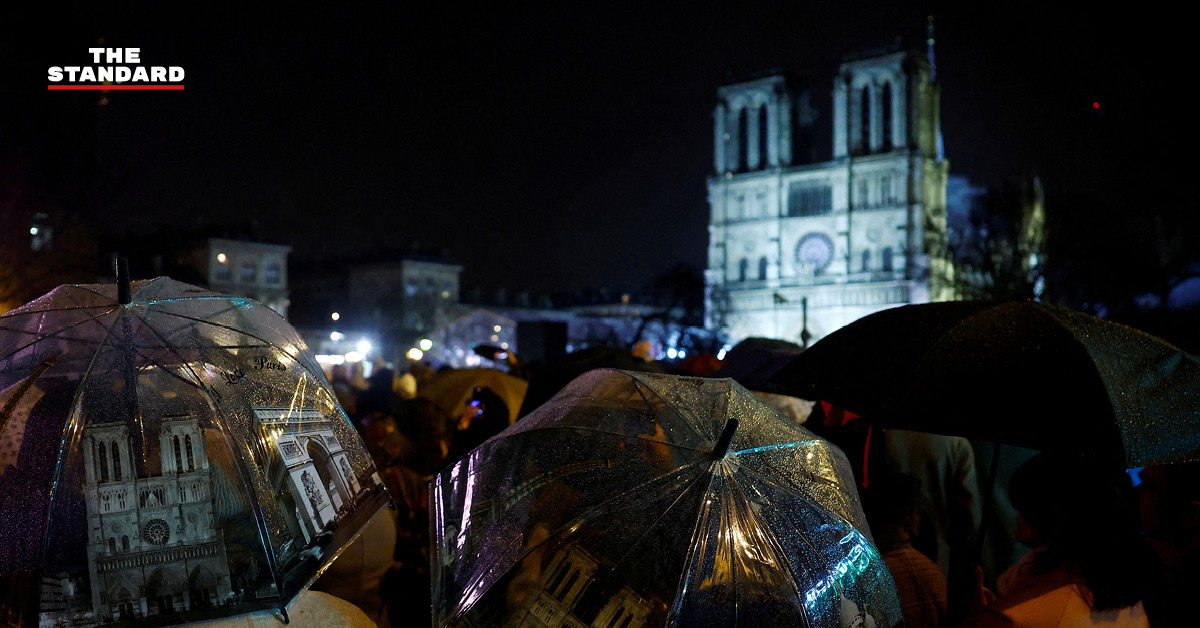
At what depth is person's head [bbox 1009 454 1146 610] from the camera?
2506 millimetres

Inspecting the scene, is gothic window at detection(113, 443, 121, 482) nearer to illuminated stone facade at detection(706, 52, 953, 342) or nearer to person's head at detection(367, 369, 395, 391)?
person's head at detection(367, 369, 395, 391)

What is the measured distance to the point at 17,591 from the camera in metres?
2.02

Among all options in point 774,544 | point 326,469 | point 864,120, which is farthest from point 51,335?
point 864,120

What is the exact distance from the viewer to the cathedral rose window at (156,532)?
6.82ft

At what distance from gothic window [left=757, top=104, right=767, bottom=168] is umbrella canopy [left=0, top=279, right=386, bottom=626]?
5801 cm

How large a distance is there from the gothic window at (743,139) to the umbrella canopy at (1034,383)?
56.4 meters

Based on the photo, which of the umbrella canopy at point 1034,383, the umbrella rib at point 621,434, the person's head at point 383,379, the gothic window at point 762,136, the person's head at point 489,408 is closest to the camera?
the umbrella rib at point 621,434

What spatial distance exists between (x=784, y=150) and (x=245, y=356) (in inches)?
2245

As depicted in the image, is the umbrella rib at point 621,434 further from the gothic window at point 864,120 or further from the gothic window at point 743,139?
the gothic window at point 743,139

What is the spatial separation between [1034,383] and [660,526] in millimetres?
1648

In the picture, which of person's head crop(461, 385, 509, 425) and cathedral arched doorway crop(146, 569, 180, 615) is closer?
cathedral arched doorway crop(146, 569, 180, 615)

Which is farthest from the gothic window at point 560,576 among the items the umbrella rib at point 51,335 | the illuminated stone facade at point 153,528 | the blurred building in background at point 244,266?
the blurred building in background at point 244,266

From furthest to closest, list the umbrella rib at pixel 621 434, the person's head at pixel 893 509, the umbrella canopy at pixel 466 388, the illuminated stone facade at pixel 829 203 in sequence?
the illuminated stone facade at pixel 829 203
the umbrella canopy at pixel 466 388
the person's head at pixel 893 509
the umbrella rib at pixel 621 434

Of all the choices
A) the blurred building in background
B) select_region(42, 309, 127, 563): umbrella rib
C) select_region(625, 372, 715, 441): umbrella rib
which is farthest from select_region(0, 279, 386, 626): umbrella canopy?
the blurred building in background
